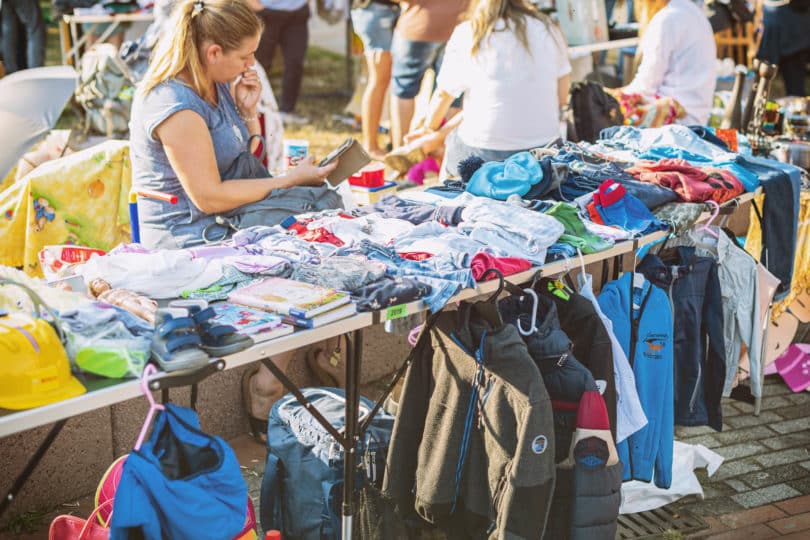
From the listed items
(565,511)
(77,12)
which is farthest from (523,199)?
(77,12)

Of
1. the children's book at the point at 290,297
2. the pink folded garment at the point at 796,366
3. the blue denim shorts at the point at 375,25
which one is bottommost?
the pink folded garment at the point at 796,366

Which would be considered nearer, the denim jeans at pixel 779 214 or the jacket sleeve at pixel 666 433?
the jacket sleeve at pixel 666 433

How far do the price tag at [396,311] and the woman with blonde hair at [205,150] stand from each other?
1.22 metres

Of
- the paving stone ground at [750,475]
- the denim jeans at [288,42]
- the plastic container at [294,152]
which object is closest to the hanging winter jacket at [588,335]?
the paving stone ground at [750,475]

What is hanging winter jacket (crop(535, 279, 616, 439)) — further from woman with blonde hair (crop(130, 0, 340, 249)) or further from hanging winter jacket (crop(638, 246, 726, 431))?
woman with blonde hair (crop(130, 0, 340, 249))

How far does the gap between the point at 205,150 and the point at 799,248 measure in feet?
9.82

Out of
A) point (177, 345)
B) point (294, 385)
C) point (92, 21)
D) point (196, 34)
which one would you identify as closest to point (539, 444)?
point (294, 385)

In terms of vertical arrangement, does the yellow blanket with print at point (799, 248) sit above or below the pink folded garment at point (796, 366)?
above

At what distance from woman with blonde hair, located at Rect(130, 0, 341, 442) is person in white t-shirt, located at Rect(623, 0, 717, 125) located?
9.04 feet

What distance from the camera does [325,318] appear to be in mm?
2346

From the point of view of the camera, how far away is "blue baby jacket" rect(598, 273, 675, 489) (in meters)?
3.21

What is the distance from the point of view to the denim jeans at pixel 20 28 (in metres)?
8.30

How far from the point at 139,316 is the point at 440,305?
787 millimetres

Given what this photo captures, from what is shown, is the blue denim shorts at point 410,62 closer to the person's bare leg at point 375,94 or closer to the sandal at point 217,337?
the person's bare leg at point 375,94
